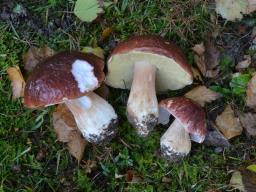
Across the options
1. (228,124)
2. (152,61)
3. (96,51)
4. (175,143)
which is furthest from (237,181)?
(96,51)

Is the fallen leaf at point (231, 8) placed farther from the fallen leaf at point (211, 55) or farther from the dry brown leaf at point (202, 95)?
the dry brown leaf at point (202, 95)

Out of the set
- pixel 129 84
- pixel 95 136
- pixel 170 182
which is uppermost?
pixel 129 84

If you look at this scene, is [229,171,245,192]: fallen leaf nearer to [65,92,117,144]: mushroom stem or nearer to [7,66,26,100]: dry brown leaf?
[65,92,117,144]: mushroom stem

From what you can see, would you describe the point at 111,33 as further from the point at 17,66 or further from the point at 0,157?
the point at 0,157

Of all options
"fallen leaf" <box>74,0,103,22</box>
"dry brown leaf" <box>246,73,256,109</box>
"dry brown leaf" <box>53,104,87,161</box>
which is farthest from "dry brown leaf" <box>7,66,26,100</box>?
"dry brown leaf" <box>246,73,256,109</box>

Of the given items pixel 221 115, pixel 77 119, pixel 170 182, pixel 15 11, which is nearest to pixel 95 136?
pixel 77 119

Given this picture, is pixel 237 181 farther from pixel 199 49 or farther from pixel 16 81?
pixel 16 81
